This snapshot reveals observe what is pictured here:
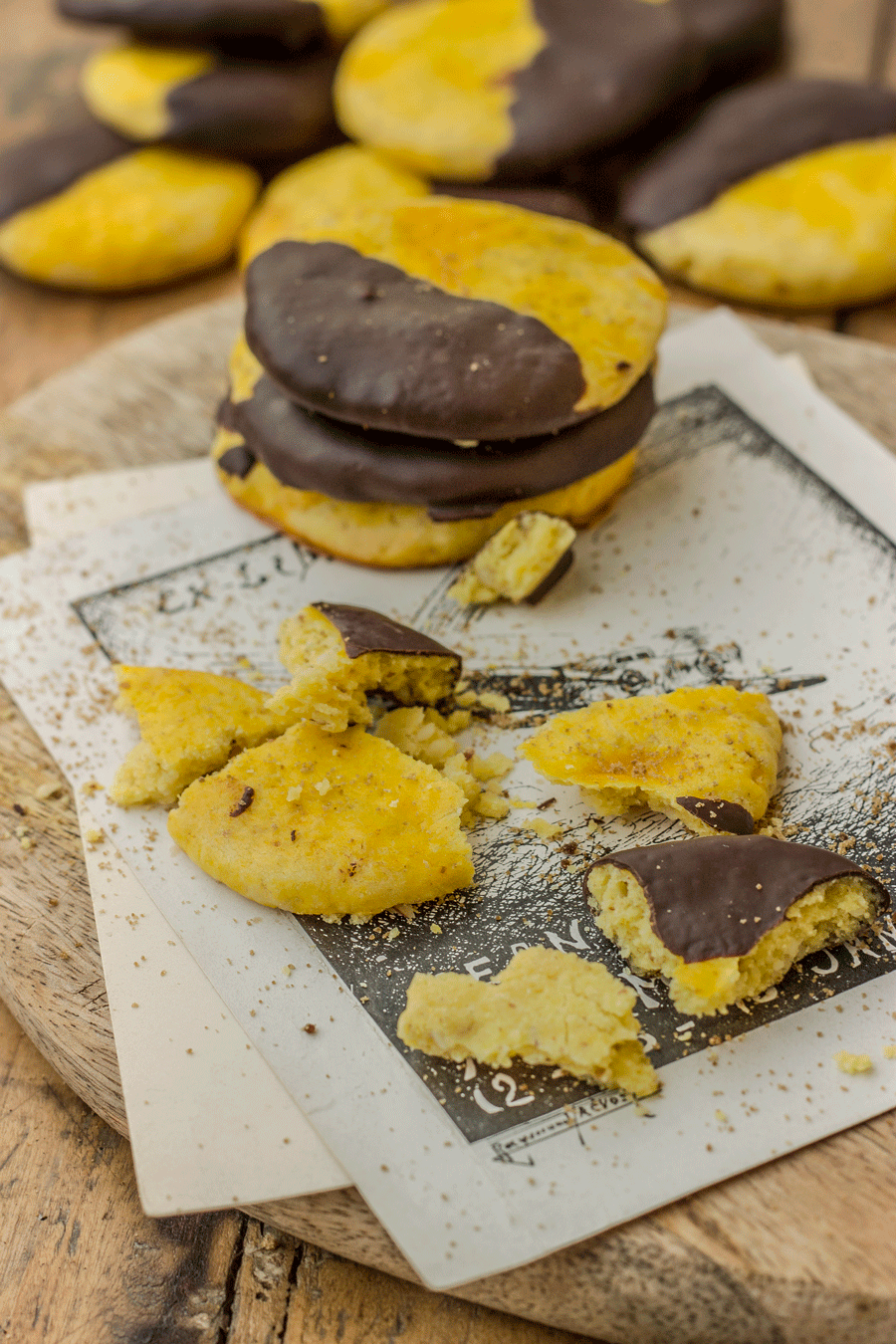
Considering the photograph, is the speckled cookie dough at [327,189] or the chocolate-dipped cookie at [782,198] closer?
the chocolate-dipped cookie at [782,198]

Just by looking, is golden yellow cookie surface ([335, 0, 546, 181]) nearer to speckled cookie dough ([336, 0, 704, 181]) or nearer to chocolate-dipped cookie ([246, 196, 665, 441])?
speckled cookie dough ([336, 0, 704, 181])

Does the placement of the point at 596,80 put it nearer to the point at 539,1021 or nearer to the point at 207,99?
the point at 207,99

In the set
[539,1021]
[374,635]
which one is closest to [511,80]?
[374,635]

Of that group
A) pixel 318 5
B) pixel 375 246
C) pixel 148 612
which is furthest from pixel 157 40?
pixel 148 612

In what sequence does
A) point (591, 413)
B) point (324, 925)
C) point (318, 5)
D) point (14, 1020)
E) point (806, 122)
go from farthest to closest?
1. point (318, 5)
2. point (806, 122)
3. point (591, 413)
4. point (14, 1020)
5. point (324, 925)

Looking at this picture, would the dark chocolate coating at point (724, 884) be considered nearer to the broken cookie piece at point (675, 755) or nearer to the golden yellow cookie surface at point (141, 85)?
the broken cookie piece at point (675, 755)

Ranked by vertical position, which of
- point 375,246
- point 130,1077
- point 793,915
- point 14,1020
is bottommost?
point 14,1020

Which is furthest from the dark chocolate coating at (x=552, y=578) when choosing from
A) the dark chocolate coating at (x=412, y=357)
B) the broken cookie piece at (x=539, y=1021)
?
the broken cookie piece at (x=539, y=1021)

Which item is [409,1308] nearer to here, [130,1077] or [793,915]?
[130,1077]
